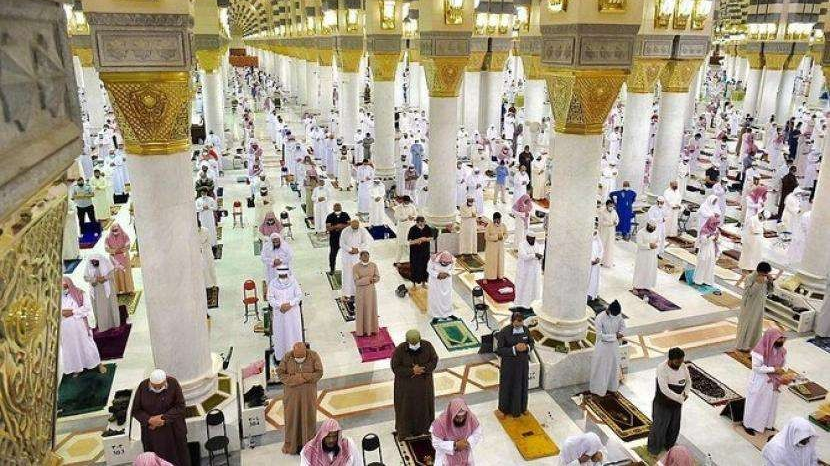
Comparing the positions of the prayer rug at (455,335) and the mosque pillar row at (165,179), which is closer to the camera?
the mosque pillar row at (165,179)

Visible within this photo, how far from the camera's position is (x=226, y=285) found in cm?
820

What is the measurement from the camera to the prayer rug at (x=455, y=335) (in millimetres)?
6652

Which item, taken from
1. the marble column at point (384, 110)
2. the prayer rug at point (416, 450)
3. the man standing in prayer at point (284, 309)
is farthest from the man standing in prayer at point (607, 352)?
the marble column at point (384, 110)

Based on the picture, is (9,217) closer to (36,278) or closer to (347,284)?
(36,278)

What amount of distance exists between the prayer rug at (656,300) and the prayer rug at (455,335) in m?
2.48

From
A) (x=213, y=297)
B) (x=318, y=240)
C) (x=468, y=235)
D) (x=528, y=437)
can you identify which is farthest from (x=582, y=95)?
(x=318, y=240)

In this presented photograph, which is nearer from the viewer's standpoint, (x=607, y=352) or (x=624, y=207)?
(x=607, y=352)

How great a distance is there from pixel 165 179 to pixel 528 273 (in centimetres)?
443

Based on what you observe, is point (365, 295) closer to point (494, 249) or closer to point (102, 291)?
point (494, 249)

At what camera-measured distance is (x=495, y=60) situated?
15.6 m

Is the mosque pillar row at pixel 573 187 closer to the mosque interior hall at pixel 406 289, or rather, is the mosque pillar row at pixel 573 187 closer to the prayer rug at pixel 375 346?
the mosque interior hall at pixel 406 289

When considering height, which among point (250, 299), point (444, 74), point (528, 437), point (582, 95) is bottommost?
point (528, 437)

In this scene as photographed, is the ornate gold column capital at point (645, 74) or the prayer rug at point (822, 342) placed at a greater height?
the ornate gold column capital at point (645, 74)

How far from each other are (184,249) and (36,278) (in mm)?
3932
